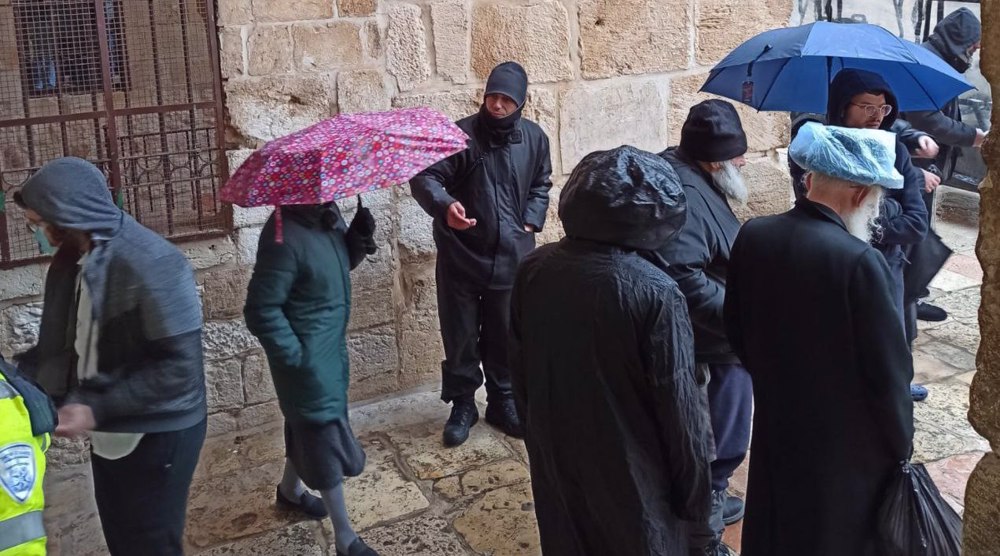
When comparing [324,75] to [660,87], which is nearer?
[324,75]

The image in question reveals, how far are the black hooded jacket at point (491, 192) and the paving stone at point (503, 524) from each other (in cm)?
99

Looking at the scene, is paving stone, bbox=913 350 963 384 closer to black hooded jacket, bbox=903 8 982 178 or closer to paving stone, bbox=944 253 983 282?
black hooded jacket, bbox=903 8 982 178

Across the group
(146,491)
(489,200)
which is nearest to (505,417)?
(489,200)

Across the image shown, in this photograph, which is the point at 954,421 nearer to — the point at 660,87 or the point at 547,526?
the point at 660,87

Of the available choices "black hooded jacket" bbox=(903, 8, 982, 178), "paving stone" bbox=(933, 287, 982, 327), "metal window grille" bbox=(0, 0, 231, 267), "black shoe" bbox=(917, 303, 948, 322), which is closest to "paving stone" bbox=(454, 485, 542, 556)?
"metal window grille" bbox=(0, 0, 231, 267)

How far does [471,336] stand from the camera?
4.63 metres

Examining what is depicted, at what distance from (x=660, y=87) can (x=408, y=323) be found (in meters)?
2.01

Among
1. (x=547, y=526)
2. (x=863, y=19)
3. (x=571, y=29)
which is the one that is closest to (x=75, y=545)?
(x=547, y=526)

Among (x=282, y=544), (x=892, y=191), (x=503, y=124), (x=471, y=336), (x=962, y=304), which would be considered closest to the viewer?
(x=282, y=544)

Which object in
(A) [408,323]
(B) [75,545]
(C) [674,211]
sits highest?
(C) [674,211]

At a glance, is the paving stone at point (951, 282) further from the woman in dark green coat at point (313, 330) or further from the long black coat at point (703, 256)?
the woman in dark green coat at point (313, 330)

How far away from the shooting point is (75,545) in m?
3.92

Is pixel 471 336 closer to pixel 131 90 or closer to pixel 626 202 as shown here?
pixel 131 90

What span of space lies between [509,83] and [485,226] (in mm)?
659
